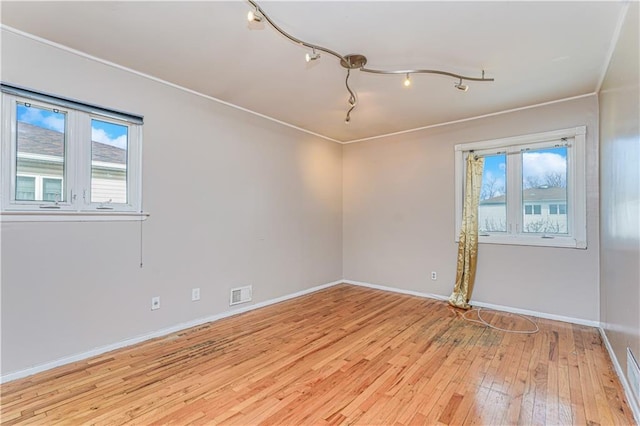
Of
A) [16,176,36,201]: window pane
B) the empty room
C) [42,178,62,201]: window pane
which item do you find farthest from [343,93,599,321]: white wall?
[16,176,36,201]: window pane

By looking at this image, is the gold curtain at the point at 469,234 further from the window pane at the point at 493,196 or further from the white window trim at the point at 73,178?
the white window trim at the point at 73,178

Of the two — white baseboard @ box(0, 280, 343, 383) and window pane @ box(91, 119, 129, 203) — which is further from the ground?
window pane @ box(91, 119, 129, 203)

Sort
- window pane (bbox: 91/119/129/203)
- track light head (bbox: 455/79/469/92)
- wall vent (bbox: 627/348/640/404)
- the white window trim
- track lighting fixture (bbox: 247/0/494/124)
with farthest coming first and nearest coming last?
track light head (bbox: 455/79/469/92) → window pane (bbox: 91/119/129/203) → the white window trim → track lighting fixture (bbox: 247/0/494/124) → wall vent (bbox: 627/348/640/404)

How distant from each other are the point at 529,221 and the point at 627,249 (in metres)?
1.93

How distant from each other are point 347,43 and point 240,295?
2992mm

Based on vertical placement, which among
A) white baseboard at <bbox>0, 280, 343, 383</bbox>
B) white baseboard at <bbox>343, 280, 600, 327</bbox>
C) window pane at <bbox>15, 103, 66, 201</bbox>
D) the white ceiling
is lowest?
white baseboard at <bbox>0, 280, 343, 383</bbox>

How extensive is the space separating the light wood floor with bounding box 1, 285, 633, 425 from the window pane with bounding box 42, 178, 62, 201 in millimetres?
1355

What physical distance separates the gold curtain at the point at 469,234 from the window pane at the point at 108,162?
3.98 meters


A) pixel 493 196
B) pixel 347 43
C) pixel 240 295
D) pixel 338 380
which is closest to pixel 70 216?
pixel 240 295

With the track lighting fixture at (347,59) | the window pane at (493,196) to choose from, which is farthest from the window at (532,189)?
the track lighting fixture at (347,59)

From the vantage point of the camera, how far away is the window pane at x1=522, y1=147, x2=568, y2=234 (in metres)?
3.70

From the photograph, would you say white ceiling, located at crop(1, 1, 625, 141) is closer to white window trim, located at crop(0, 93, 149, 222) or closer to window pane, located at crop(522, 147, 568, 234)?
white window trim, located at crop(0, 93, 149, 222)

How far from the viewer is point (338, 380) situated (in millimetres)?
2322

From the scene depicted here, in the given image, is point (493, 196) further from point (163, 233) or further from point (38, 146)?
point (38, 146)
